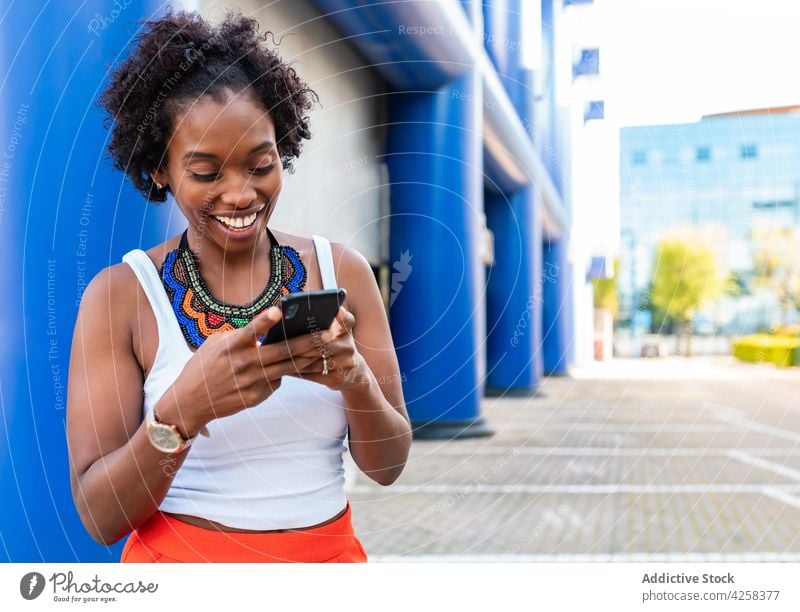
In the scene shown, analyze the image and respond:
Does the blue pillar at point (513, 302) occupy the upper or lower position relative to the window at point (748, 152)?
lower

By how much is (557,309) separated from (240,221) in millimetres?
3920

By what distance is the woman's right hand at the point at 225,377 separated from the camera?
791mm

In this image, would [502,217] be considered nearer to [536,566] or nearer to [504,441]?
[504,441]

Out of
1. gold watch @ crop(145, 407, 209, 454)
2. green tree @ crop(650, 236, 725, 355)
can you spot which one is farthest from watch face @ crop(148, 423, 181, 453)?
green tree @ crop(650, 236, 725, 355)

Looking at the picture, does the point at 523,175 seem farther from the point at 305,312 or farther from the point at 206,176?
the point at 305,312

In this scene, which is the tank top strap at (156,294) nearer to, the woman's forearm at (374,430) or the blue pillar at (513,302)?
the woman's forearm at (374,430)

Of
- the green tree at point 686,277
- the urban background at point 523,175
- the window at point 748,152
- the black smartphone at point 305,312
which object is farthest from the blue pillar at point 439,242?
the black smartphone at point 305,312

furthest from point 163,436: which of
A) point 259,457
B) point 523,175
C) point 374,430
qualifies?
point 523,175

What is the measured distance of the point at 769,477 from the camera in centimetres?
392

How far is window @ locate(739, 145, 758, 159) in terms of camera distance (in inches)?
52.5

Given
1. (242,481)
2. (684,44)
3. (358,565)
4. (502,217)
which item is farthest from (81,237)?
(502,217)

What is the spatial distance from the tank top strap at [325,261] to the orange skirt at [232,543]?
11.1 inches

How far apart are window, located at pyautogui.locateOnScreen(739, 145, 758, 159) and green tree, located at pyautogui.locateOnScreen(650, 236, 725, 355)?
16 cm

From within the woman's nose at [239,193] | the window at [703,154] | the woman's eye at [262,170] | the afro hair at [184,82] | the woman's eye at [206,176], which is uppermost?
the afro hair at [184,82]
